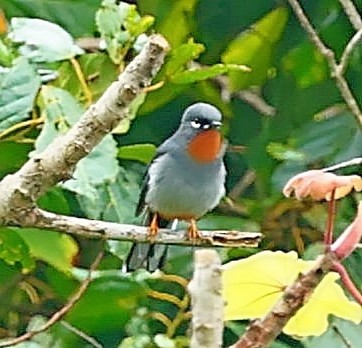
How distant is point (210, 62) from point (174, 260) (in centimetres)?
37

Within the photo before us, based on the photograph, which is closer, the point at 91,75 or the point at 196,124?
the point at 91,75

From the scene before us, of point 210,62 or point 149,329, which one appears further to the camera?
point 210,62

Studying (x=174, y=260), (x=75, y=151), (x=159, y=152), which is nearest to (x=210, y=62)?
(x=159, y=152)

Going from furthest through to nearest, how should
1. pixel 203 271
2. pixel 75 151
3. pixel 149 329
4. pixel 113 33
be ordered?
pixel 149 329
pixel 113 33
pixel 75 151
pixel 203 271

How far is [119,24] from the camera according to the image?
1.57 m

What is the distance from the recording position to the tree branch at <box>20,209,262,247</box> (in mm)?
1080

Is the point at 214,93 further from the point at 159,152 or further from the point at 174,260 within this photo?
the point at 174,260

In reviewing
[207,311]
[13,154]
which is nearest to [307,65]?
[13,154]

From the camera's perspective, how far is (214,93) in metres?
2.15

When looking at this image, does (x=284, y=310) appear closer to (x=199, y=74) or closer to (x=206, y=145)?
(x=199, y=74)

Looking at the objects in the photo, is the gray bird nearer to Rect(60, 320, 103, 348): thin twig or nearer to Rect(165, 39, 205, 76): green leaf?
Rect(60, 320, 103, 348): thin twig

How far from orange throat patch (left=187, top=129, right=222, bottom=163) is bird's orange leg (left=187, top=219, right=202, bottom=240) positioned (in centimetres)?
13

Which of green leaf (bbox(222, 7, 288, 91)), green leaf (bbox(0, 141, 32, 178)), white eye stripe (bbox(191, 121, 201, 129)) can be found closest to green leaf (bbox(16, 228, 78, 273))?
green leaf (bbox(0, 141, 32, 178))

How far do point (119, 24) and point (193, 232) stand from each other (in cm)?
28
